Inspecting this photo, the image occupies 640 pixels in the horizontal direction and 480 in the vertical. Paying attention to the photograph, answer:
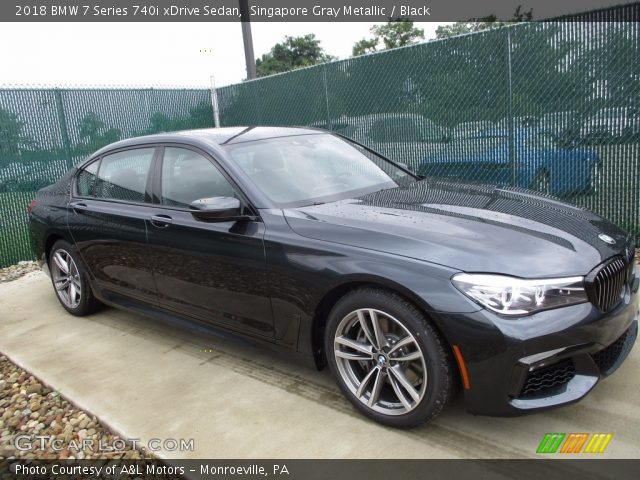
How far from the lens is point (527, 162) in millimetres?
5996

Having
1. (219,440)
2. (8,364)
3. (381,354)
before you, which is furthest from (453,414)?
(8,364)

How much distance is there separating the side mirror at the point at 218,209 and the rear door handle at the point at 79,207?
1.83 metres

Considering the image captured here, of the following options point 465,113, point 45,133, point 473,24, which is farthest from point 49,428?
point 473,24

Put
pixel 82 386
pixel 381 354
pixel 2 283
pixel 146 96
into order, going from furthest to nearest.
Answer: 1. pixel 146 96
2. pixel 2 283
3. pixel 82 386
4. pixel 381 354

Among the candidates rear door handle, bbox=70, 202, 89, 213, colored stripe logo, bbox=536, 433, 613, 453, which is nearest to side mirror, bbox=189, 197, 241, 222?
rear door handle, bbox=70, 202, 89, 213

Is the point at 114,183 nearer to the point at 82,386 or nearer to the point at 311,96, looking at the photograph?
the point at 82,386

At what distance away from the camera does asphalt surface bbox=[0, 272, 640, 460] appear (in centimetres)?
267

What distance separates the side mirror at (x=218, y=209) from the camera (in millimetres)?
3109

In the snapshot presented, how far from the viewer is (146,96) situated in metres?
8.94

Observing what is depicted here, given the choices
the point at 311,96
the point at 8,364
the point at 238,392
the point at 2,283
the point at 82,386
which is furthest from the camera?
the point at 311,96

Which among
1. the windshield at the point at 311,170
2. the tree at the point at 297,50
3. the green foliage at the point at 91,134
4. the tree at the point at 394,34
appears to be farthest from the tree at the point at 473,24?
the tree at the point at 297,50

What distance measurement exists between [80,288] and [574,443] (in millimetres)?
4115

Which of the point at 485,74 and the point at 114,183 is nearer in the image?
the point at 114,183

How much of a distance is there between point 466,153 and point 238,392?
4.33 m
